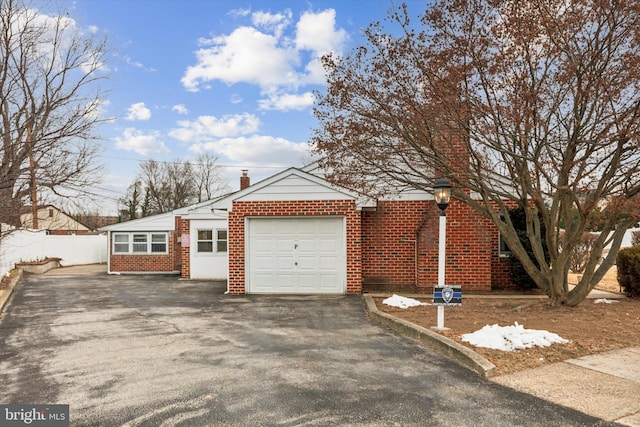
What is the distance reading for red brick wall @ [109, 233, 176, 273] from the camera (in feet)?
71.6

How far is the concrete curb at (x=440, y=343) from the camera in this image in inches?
220

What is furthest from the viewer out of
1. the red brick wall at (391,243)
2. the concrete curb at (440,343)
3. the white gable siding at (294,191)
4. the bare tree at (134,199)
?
the bare tree at (134,199)

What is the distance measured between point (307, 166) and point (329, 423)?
33.8ft

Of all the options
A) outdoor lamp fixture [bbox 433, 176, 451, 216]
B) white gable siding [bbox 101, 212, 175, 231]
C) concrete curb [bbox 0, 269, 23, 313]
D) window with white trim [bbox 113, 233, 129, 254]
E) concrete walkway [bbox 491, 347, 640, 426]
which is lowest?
concrete curb [bbox 0, 269, 23, 313]

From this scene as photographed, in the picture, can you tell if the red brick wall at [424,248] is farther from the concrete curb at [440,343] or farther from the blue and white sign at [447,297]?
the blue and white sign at [447,297]

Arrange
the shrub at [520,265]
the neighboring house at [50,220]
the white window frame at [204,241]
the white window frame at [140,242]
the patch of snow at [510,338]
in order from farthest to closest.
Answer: the white window frame at [140,242]
the white window frame at [204,241]
the neighboring house at [50,220]
the shrub at [520,265]
the patch of snow at [510,338]

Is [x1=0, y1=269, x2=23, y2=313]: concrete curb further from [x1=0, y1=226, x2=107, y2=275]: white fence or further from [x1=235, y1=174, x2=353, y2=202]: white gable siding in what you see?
[x1=235, y1=174, x2=353, y2=202]: white gable siding

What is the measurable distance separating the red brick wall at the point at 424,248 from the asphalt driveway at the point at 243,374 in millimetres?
3240

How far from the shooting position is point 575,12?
775 cm

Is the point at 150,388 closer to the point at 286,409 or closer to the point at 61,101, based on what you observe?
the point at 286,409

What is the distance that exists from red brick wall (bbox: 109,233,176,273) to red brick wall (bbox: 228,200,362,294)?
9997mm

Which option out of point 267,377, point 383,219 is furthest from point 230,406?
point 383,219

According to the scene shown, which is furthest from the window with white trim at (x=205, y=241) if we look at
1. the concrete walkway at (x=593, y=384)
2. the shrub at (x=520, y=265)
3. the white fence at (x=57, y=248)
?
the concrete walkway at (x=593, y=384)

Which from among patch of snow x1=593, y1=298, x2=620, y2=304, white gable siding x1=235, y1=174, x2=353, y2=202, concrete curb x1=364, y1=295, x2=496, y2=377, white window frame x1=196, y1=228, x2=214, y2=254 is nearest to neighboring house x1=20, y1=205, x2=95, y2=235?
white window frame x1=196, y1=228, x2=214, y2=254
